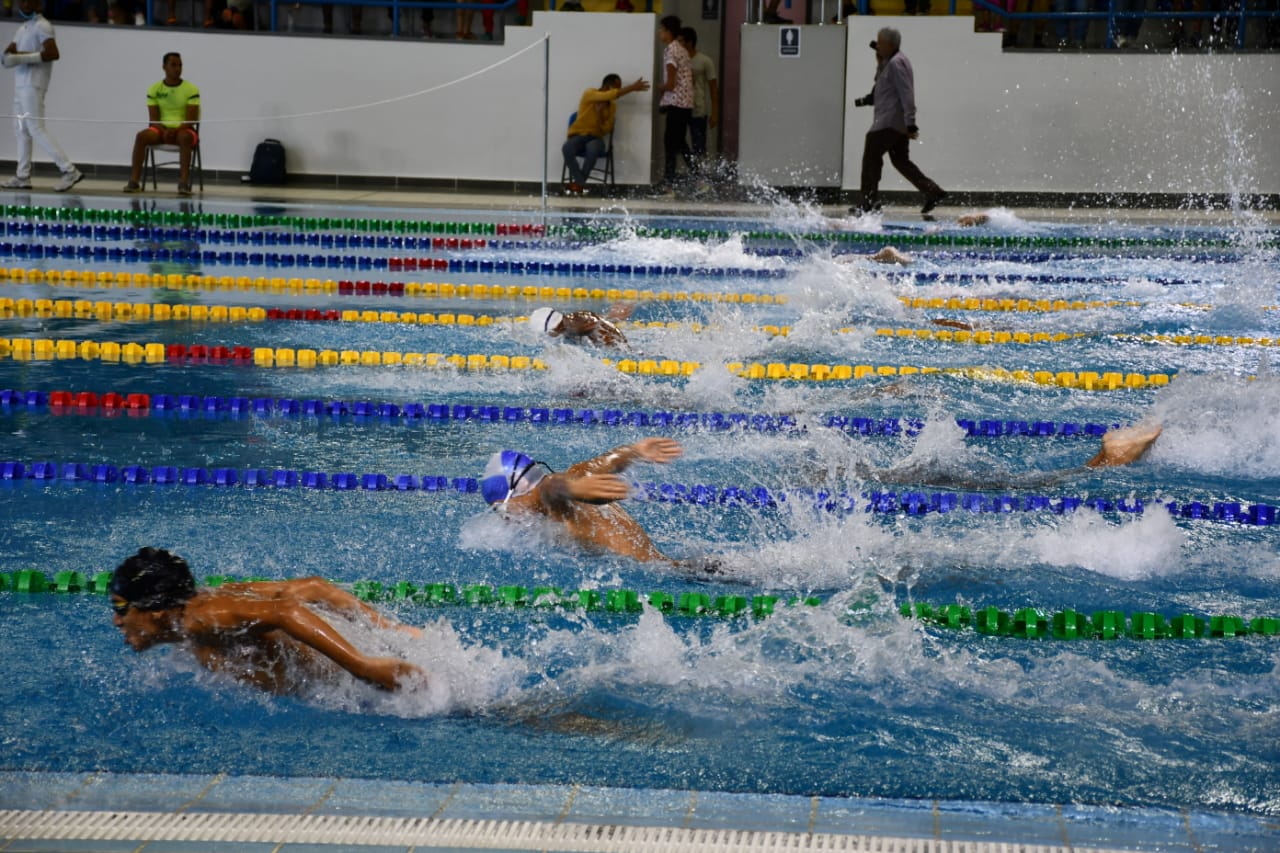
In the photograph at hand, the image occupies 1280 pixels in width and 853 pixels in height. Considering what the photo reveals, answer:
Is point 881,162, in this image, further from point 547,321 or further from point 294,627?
point 294,627

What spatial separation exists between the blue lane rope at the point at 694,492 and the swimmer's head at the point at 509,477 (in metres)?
0.74

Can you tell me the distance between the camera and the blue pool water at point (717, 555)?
3152 millimetres

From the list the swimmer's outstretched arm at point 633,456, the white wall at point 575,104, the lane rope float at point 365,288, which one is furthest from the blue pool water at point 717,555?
the white wall at point 575,104

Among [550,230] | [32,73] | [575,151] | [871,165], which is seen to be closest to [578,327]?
[550,230]

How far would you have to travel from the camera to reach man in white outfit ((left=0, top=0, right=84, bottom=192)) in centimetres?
1241

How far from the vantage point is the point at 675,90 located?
14195 millimetres

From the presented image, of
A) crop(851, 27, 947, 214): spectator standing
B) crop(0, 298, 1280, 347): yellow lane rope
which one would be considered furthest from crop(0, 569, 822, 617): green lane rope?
crop(851, 27, 947, 214): spectator standing

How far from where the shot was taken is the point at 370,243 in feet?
36.4

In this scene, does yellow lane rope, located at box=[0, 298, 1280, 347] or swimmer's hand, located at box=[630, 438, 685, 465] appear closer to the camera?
swimmer's hand, located at box=[630, 438, 685, 465]

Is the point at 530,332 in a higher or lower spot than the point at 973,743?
higher

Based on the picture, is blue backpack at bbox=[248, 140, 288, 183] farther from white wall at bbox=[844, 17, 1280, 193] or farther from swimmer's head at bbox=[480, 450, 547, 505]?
swimmer's head at bbox=[480, 450, 547, 505]

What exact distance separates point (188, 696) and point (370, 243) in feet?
26.4

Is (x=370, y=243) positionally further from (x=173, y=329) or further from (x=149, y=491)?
(x=149, y=491)

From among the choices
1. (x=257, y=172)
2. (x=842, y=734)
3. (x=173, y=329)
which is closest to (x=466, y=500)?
(x=842, y=734)
